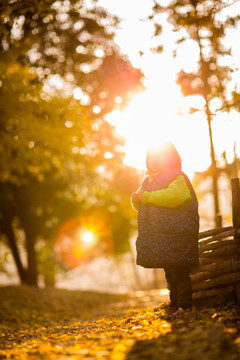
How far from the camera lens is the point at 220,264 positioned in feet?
20.0

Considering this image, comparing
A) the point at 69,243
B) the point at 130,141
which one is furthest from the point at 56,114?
the point at 69,243

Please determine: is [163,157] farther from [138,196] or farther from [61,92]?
[61,92]

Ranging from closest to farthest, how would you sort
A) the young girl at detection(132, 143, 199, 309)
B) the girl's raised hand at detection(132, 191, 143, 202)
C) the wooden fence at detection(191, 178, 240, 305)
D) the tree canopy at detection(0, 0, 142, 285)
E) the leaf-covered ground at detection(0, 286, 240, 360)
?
the leaf-covered ground at detection(0, 286, 240, 360) < the young girl at detection(132, 143, 199, 309) < the girl's raised hand at detection(132, 191, 143, 202) < the wooden fence at detection(191, 178, 240, 305) < the tree canopy at detection(0, 0, 142, 285)

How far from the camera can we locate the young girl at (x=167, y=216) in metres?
5.61

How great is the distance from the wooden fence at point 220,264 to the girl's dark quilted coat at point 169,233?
0.53 m

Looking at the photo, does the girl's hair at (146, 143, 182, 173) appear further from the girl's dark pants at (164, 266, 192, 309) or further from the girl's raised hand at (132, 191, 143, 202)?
the girl's dark pants at (164, 266, 192, 309)

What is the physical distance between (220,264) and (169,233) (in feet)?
3.08

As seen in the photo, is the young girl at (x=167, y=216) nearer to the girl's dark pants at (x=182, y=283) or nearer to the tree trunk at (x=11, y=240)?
the girl's dark pants at (x=182, y=283)

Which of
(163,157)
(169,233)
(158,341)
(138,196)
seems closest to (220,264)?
(169,233)

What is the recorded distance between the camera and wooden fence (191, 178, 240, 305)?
594cm

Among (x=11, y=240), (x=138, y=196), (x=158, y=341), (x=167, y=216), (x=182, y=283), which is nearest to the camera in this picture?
(x=158, y=341)

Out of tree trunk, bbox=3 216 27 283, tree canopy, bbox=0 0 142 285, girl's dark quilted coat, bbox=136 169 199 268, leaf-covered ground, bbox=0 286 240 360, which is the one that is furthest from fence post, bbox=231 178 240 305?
tree trunk, bbox=3 216 27 283

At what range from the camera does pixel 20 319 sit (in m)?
10.6

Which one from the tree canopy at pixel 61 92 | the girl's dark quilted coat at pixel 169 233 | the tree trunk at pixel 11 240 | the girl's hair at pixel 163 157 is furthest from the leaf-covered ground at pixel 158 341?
the tree trunk at pixel 11 240
